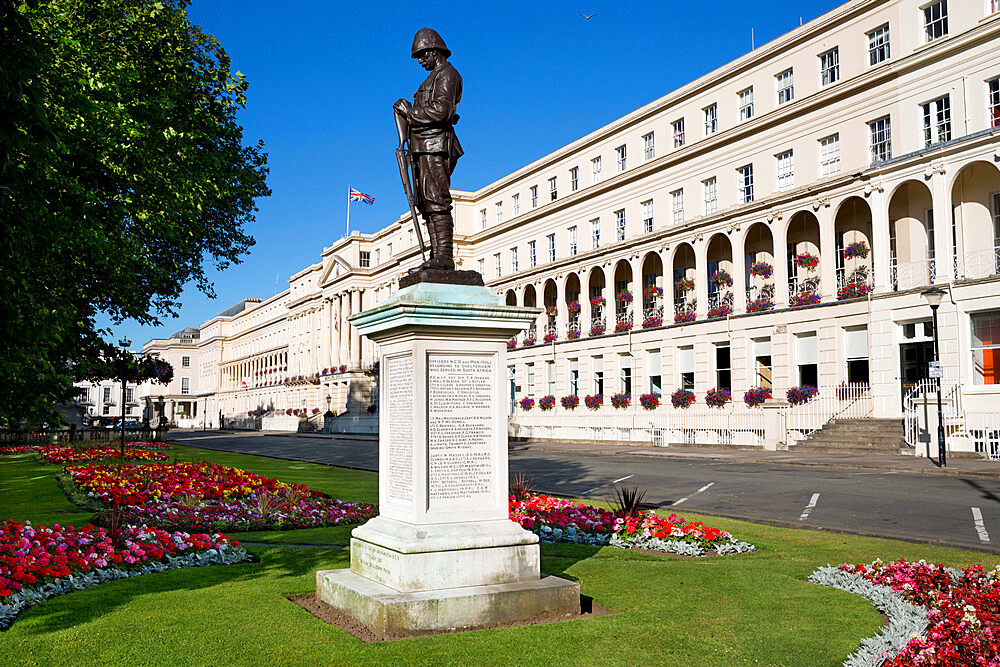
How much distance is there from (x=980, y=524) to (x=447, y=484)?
9.69m

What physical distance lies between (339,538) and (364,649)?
5.75 meters

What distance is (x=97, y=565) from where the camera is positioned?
8.47 meters

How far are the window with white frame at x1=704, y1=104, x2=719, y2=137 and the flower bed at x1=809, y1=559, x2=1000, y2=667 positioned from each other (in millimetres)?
37093

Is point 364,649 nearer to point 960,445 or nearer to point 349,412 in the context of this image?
point 960,445

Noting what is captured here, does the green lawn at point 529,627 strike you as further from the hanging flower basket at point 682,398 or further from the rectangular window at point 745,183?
the rectangular window at point 745,183

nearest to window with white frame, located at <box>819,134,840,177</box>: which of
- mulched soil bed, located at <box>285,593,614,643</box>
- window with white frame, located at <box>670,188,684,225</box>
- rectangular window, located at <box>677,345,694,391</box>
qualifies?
window with white frame, located at <box>670,188,684,225</box>

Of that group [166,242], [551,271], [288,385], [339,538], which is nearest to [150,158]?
[166,242]

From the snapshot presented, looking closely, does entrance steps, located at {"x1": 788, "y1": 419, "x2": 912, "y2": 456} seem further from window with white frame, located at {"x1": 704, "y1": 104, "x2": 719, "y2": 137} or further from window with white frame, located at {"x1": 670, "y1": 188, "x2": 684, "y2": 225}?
window with white frame, located at {"x1": 704, "y1": 104, "x2": 719, "y2": 137}

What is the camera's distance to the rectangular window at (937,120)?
1177 inches

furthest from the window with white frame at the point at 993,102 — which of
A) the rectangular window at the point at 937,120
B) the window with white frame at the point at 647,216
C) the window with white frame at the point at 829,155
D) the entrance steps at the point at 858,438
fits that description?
the window with white frame at the point at 647,216

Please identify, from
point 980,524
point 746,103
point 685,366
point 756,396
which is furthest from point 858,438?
point 746,103

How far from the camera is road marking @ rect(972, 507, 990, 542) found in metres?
11.0

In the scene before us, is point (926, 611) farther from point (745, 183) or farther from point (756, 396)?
point (745, 183)

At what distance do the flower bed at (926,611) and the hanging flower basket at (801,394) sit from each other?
27.7m
